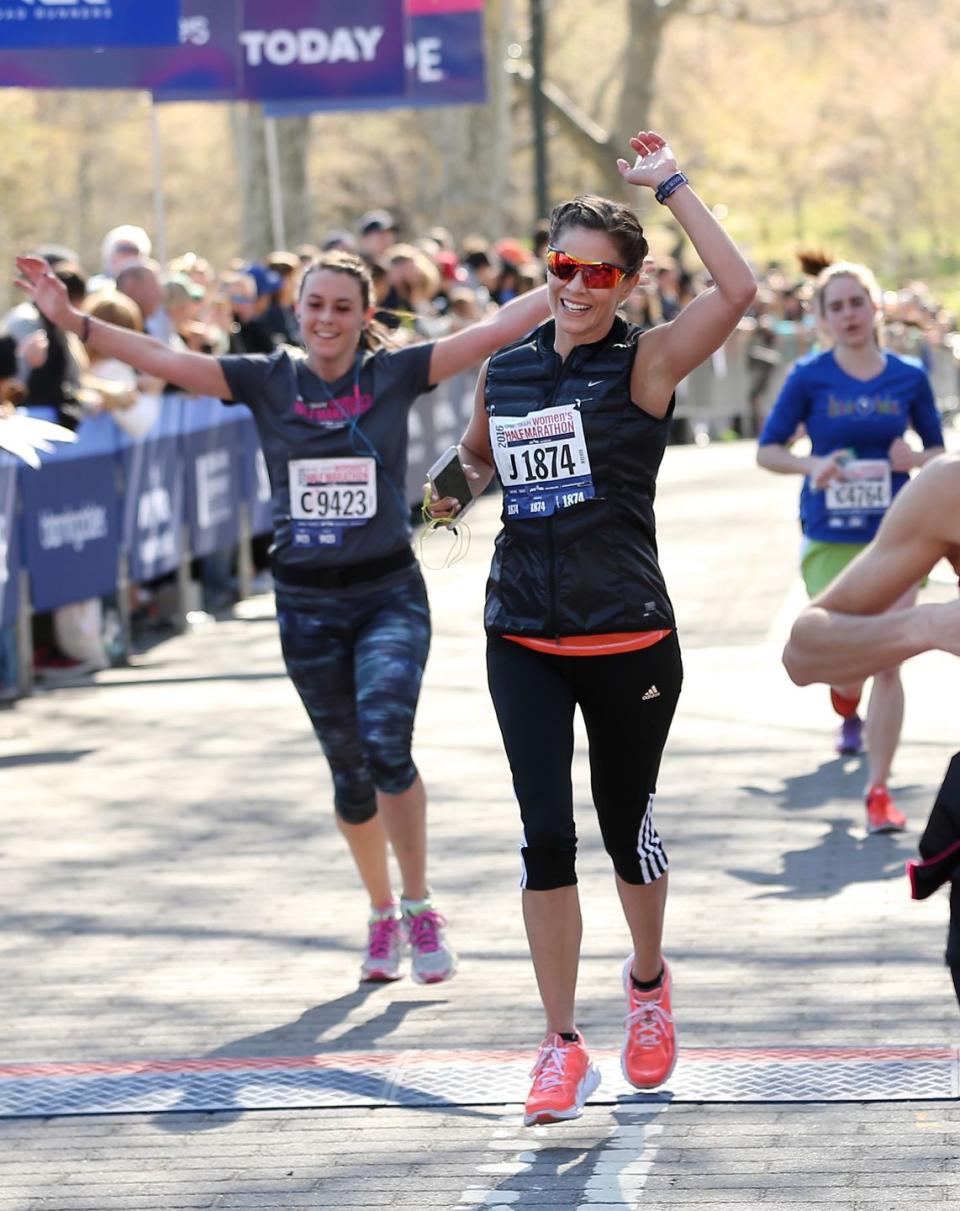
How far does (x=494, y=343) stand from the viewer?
21.9 ft

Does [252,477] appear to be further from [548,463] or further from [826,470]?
[548,463]

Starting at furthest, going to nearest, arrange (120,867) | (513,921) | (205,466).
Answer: (205,466)
(120,867)
(513,921)

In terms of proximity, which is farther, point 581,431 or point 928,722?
point 928,722

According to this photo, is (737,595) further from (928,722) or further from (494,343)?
(494,343)

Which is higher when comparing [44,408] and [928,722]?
[44,408]

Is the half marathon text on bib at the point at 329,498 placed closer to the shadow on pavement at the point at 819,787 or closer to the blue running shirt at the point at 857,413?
the blue running shirt at the point at 857,413

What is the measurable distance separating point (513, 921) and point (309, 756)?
10.3 ft

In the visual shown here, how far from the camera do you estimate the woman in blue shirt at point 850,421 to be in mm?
9008

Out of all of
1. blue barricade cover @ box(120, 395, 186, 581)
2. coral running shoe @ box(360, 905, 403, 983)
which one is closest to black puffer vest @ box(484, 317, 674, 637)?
coral running shoe @ box(360, 905, 403, 983)

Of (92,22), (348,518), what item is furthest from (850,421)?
(92,22)

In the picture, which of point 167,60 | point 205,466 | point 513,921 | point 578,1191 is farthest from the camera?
point 167,60

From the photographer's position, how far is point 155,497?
14.2m

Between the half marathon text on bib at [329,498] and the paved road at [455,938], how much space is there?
127cm

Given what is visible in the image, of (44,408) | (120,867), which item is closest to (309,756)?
(120,867)
